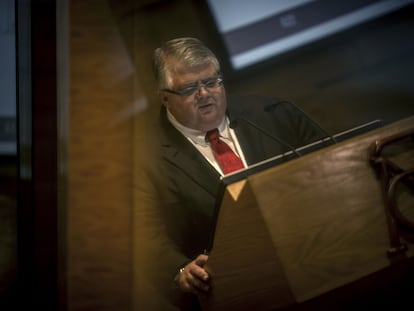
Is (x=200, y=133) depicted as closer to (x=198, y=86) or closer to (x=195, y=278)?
(x=198, y=86)

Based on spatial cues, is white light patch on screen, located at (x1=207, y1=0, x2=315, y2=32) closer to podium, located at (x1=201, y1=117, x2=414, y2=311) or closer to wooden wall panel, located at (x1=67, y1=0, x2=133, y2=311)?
wooden wall panel, located at (x1=67, y1=0, x2=133, y2=311)

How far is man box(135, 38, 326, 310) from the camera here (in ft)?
4.15

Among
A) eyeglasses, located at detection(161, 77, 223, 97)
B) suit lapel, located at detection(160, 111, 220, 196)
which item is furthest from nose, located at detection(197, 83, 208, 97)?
suit lapel, located at detection(160, 111, 220, 196)

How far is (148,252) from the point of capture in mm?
1364

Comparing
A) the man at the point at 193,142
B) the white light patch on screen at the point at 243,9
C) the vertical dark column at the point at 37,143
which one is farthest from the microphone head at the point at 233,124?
the vertical dark column at the point at 37,143

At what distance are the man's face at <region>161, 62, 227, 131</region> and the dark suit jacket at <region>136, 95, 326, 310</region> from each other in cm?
3

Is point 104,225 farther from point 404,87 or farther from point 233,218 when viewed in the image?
point 404,87

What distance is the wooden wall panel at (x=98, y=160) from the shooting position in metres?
1.40

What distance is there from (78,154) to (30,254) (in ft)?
0.97

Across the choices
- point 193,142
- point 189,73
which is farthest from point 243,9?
point 193,142

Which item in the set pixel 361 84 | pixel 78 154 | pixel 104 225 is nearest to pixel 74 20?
pixel 78 154

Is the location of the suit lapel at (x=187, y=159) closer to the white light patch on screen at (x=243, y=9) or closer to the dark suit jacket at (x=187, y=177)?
the dark suit jacket at (x=187, y=177)

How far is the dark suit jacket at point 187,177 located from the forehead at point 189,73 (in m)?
0.09

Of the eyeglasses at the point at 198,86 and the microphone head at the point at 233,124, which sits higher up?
the eyeglasses at the point at 198,86
